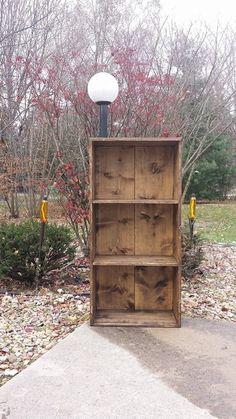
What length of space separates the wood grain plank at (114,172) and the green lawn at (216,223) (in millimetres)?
3974

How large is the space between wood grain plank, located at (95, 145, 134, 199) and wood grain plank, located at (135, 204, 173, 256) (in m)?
0.18

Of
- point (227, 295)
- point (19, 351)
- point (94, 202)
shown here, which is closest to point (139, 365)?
point (19, 351)

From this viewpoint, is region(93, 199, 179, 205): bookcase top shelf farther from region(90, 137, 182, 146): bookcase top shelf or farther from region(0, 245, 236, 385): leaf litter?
region(0, 245, 236, 385): leaf litter

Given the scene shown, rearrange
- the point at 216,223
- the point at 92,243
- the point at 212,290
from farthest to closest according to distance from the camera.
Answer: the point at 216,223 → the point at 212,290 → the point at 92,243

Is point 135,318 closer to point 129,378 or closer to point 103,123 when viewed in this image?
point 129,378

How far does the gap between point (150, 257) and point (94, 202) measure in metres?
0.62

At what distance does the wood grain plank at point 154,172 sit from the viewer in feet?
9.42

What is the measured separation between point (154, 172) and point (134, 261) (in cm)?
68

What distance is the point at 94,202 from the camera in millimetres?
2676

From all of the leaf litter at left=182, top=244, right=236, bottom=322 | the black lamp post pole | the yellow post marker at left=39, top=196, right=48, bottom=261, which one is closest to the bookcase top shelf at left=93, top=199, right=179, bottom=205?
the black lamp post pole

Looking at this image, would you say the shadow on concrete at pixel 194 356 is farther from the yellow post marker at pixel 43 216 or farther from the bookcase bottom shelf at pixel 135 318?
the yellow post marker at pixel 43 216

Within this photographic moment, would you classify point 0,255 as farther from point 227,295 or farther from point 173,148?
point 227,295

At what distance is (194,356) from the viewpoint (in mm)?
2264

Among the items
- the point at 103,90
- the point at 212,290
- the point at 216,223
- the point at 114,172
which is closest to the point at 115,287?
the point at 114,172
